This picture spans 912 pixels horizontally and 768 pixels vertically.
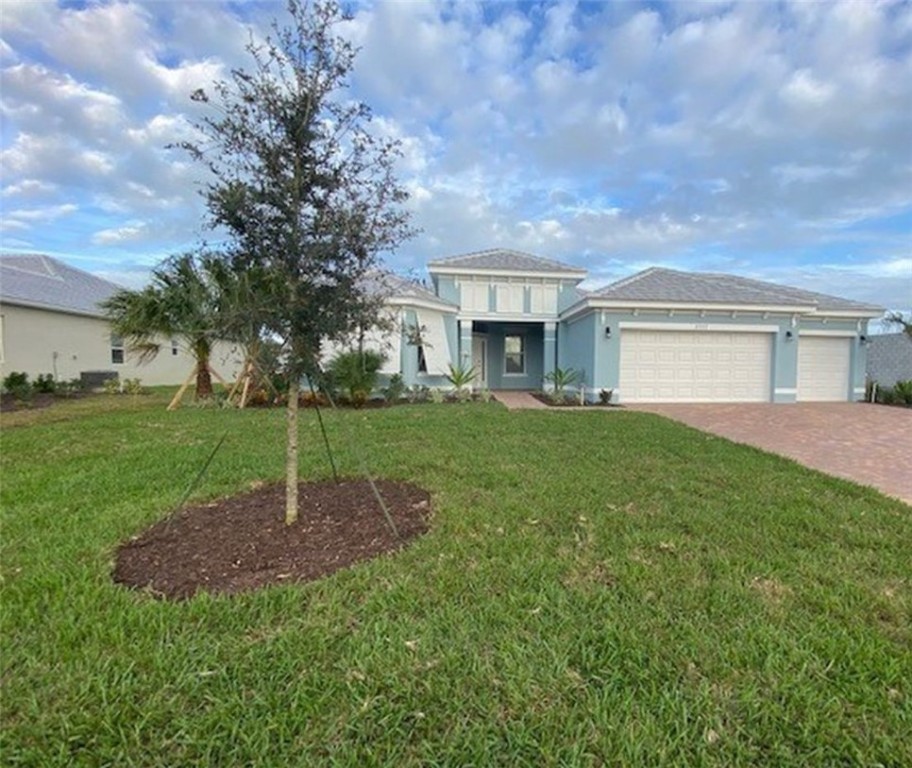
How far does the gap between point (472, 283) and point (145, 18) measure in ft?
43.2

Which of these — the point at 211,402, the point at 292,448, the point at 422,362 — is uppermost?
the point at 422,362

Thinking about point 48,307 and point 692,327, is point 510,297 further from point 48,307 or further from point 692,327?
point 48,307

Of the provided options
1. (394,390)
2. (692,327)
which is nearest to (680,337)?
(692,327)

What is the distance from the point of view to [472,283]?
18.8 m

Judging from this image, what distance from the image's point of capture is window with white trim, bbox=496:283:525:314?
18.9 metres

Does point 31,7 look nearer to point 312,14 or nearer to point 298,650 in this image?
point 312,14

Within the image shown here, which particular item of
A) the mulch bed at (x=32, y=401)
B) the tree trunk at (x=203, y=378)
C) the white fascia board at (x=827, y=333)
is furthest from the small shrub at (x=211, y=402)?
the white fascia board at (x=827, y=333)

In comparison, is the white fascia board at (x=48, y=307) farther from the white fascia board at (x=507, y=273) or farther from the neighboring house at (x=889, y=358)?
the neighboring house at (x=889, y=358)

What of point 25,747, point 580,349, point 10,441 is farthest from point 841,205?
point 10,441

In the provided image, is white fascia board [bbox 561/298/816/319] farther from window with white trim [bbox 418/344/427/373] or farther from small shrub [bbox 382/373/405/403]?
small shrub [bbox 382/373/405/403]

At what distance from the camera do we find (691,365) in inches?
616

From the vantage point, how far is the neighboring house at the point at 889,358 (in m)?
16.9

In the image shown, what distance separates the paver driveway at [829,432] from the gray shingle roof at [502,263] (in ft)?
23.9

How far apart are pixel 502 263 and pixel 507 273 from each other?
2.17ft
